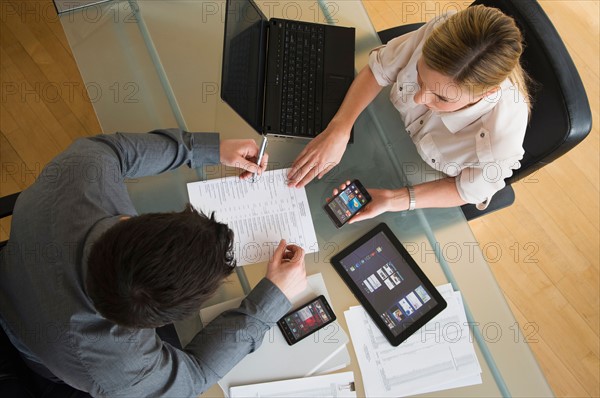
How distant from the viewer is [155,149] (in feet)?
3.73

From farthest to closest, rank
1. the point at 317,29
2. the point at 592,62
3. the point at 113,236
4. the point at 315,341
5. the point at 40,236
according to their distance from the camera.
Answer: the point at 592,62 → the point at 317,29 → the point at 315,341 → the point at 40,236 → the point at 113,236

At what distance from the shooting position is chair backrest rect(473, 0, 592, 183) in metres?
1.08

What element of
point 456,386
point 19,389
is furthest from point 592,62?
point 19,389

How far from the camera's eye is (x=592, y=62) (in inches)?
87.0

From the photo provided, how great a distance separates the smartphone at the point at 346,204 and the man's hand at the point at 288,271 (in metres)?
0.13

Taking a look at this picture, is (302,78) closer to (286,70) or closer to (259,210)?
(286,70)

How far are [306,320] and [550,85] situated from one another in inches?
30.4

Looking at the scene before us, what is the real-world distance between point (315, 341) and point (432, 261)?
352 millimetres

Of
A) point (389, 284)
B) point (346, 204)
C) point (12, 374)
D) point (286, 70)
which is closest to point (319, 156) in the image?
point (346, 204)

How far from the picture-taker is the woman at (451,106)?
3.12ft

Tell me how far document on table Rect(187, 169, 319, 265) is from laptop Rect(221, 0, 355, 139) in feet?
0.46

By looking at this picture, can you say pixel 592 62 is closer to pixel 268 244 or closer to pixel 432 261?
pixel 432 261

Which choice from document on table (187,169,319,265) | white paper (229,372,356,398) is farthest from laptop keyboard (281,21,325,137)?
white paper (229,372,356,398)

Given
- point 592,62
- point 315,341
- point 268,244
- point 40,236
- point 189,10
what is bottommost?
point 592,62
